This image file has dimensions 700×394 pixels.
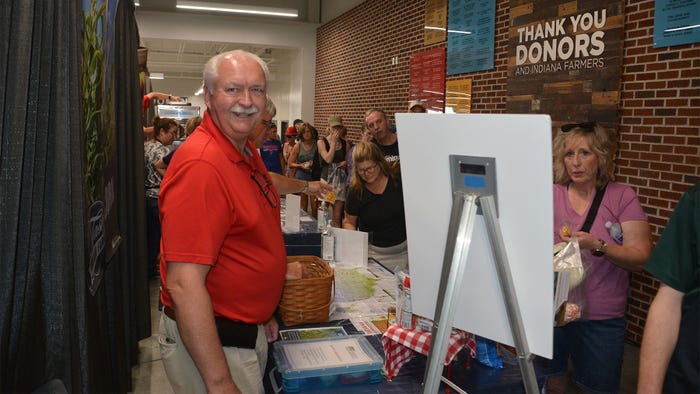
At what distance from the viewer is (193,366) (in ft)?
5.60

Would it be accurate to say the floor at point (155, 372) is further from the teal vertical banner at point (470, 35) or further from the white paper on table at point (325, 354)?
the teal vertical banner at point (470, 35)

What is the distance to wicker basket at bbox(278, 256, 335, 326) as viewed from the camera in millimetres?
2176

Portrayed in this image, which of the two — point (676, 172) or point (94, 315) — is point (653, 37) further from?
point (94, 315)

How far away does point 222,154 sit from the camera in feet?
5.24

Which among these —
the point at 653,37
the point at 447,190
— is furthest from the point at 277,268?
the point at 653,37

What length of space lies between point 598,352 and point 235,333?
5.25ft

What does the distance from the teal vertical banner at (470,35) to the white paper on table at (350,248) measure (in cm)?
360

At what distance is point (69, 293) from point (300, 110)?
462 inches

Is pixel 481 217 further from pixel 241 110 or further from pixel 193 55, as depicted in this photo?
pixel 193 55

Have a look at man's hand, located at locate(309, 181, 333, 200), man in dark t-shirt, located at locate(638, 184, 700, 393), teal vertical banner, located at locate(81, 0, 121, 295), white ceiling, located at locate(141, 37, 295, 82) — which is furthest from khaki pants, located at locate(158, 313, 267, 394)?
white ceiling, located at locate(141, 37, 295, 82)

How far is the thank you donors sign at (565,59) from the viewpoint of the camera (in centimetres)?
443

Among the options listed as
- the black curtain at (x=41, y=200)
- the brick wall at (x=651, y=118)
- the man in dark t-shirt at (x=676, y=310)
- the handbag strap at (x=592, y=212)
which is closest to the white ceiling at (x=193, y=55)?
Result: the brick wall at (x=651, y=118)

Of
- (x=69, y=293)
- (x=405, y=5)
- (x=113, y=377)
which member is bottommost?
(x=113, y=377)

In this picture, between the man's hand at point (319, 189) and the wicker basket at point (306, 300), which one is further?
→ the man's hand at point (319, 189)
